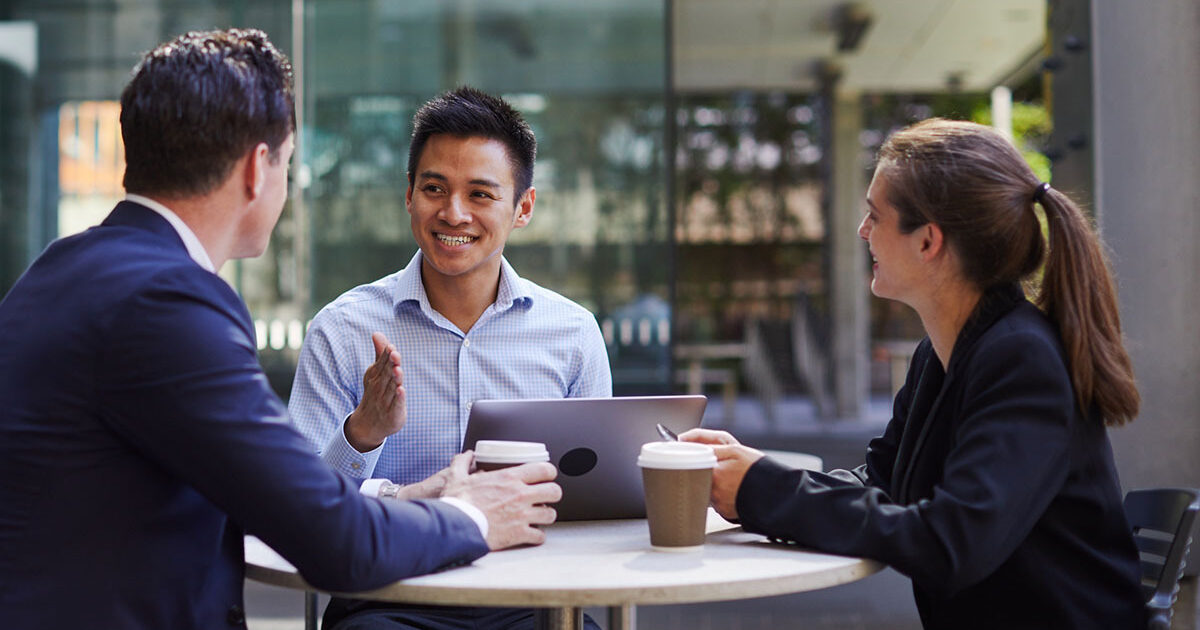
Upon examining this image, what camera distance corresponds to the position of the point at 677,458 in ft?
4.58

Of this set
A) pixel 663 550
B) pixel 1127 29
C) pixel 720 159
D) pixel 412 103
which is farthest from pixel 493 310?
pixel 720 159

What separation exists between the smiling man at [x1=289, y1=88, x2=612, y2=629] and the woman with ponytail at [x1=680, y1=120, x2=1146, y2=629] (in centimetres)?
67

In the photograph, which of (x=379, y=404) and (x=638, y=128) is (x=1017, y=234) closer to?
(x=379, y=404)

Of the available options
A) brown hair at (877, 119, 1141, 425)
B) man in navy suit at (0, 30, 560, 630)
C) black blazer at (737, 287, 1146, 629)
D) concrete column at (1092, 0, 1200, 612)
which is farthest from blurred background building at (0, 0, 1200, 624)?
man in navy suit at (0, 30, 560, 630)

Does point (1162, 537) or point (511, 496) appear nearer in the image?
point (511, 496)

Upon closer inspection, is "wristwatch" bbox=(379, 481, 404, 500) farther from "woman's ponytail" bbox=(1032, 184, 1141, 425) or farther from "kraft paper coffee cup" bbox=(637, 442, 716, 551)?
"woman's ponytail" bbox=(1032, 184, 1141, 425)

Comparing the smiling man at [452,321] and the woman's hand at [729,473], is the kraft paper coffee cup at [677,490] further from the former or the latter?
the smiling man at [452,321]

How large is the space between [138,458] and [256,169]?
398mm

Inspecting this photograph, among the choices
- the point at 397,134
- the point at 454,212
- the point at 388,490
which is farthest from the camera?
the point at 397,134

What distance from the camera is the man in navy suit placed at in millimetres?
1196

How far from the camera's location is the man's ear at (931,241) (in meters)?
1.61

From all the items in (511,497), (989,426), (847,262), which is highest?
(847,262)

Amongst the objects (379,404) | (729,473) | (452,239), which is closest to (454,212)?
(452,239)

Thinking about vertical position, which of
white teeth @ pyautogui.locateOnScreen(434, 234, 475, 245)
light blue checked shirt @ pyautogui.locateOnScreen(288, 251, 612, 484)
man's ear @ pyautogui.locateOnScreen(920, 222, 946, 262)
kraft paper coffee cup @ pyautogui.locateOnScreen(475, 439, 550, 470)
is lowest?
kraft paper coffee cup @ pyautogui.locateOnScreen(475, 439, 550, 470)
